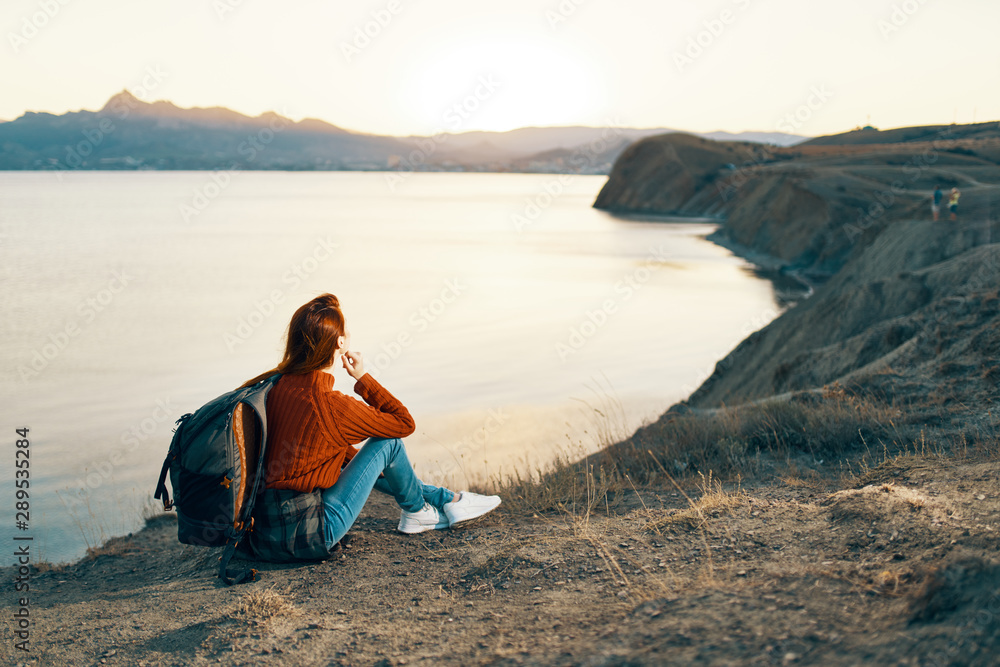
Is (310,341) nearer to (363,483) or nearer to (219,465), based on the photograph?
(219,465)

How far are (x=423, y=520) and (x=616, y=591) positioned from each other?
1694mm

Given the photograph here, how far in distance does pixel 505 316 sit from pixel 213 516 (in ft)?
64.3

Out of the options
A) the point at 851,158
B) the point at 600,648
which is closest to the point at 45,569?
the point at 600,648

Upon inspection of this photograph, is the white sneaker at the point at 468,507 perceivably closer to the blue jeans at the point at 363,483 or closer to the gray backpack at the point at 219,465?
the blue jeans at the point at 363,483

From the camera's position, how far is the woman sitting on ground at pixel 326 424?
3.86 metres

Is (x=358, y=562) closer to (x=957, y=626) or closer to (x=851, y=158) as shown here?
(x=957, y=626)

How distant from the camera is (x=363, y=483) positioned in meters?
4.29

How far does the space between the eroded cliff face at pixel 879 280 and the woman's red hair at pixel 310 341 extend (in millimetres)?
6004

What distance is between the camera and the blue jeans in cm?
417

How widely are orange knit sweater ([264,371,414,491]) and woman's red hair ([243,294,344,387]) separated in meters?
0.07

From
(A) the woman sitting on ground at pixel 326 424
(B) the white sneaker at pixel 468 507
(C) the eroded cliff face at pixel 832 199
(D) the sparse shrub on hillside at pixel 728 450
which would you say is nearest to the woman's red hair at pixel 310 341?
(A) the woman sitting on ground at pixel 326 424

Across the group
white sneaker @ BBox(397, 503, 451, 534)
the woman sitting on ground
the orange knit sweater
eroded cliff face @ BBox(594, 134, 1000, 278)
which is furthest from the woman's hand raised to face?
eroded cliff face @ BBox(594, 134, 1000, 278)

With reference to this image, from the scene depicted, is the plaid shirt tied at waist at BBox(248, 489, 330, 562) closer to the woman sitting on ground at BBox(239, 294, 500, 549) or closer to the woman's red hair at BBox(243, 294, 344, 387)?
the woman sitting on ground at BBox(239, 294, 500, 549)

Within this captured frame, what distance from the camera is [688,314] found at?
24.2 meters
